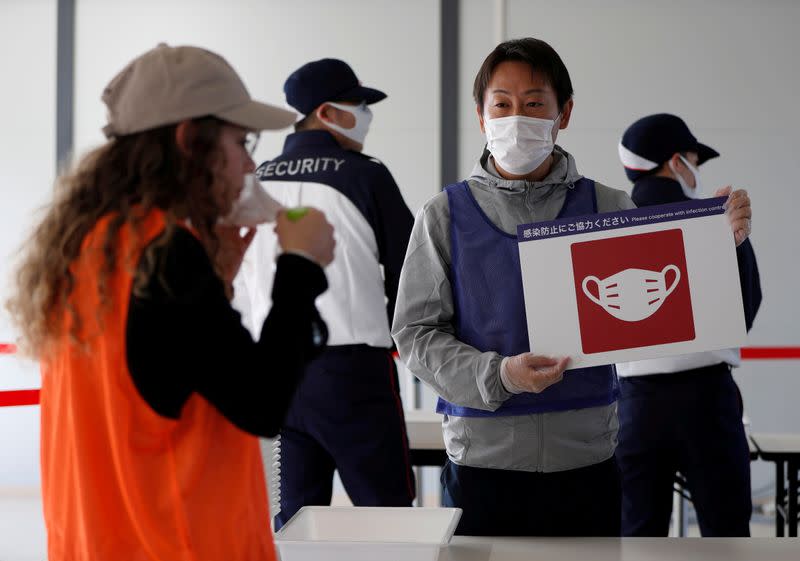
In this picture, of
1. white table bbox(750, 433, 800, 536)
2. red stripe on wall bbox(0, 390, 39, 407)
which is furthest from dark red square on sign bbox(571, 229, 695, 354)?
red stripe on wall bbox(0, 390, 39, 407)

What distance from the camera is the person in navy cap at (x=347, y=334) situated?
105 inches

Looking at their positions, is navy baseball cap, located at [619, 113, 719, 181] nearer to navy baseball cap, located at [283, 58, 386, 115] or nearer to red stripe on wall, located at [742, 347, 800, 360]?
navy baseball cap, located at [283, 58, 386, 115]

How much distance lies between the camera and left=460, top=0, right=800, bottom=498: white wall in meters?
6.21

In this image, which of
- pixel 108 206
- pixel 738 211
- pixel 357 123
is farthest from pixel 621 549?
pixel 357 123

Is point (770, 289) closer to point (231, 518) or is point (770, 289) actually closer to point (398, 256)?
point (398, 256)

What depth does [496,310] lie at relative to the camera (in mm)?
1927

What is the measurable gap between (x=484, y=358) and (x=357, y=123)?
4.45 ft

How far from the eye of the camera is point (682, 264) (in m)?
1.84

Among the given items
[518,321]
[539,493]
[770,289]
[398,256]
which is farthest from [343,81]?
[770,289]

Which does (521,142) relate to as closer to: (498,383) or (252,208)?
(498,383)

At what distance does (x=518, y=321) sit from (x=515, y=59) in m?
0.58

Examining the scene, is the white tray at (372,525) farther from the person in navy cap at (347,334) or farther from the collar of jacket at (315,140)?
the collar of jacket at (315,140)

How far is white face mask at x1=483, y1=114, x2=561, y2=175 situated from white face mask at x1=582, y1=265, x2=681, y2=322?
0.36 m

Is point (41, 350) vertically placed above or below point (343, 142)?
below
